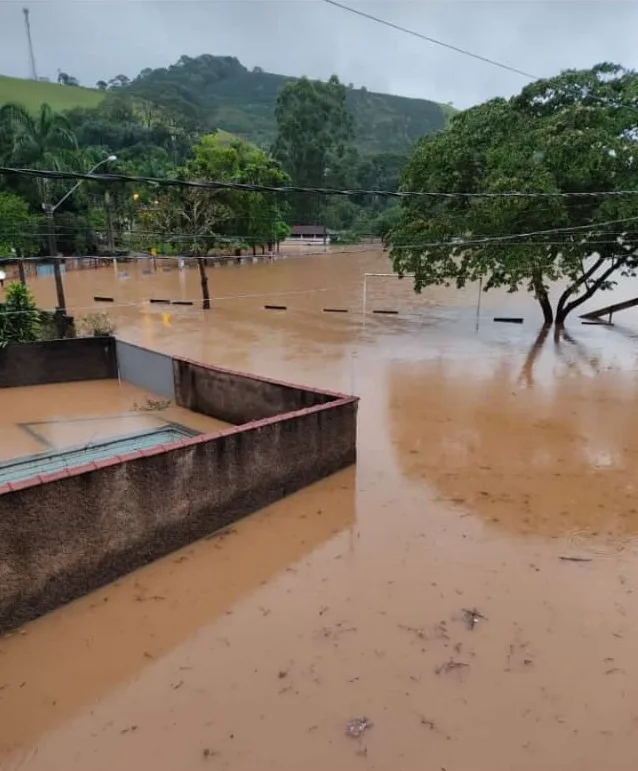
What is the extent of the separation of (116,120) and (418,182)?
225 feet

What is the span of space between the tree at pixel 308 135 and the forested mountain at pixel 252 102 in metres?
50.6

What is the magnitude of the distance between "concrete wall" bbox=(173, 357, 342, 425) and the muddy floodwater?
1371 millimetres

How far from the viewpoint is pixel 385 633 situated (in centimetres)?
485

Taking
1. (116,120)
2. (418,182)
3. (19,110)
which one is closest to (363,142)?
(116,120)

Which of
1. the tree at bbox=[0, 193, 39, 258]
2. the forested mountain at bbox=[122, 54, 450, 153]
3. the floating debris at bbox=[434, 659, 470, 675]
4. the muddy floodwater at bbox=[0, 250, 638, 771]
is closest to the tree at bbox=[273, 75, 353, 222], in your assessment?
the tree at bbox=[0, 193, 39, 258]

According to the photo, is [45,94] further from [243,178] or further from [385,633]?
[385,633]

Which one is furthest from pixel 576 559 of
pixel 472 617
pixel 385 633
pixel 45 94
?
pixel 45 94

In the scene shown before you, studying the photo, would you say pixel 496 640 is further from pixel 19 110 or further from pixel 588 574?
pixel 19 110

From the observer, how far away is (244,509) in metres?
6.64

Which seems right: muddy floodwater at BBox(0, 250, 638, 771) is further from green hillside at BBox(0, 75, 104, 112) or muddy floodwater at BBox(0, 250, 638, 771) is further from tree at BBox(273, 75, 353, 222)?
green hillside at BBox(0, 75, 104, 112)

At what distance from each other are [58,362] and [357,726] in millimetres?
10957

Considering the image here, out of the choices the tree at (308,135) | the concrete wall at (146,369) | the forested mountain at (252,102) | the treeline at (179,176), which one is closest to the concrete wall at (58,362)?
the concrete wall at (146,369)

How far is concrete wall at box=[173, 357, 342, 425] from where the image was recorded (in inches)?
331

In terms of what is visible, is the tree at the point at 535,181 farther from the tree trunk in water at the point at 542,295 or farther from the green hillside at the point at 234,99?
the green hillside at the point at 234,99
